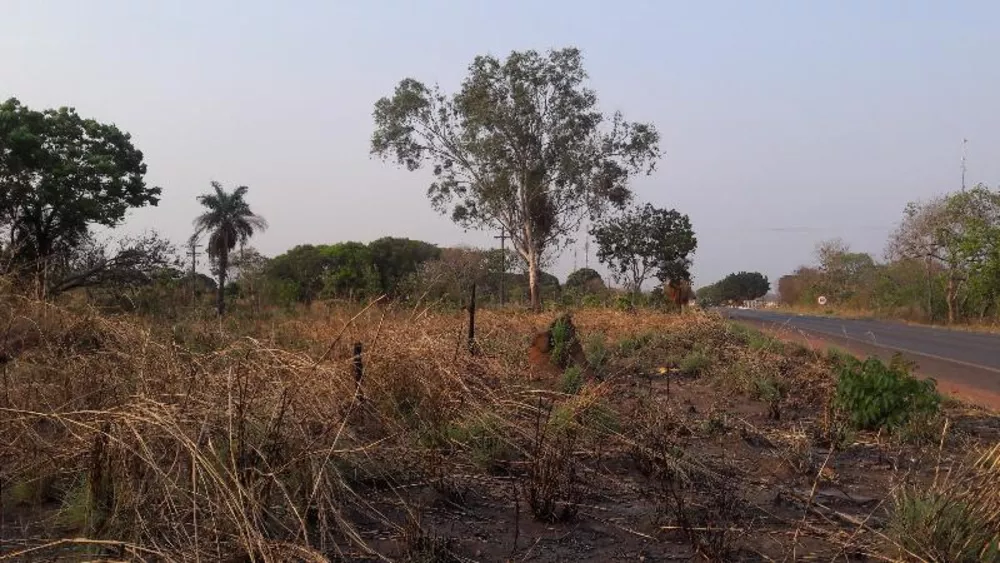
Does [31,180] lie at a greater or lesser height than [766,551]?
greater

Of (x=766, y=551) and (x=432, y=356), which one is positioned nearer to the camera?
(x=766, y=551)

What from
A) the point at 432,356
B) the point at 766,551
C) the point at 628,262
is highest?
the point at 628,262

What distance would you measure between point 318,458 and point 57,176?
84.8 ft

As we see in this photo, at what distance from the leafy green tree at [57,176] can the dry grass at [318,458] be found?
69.3 feet

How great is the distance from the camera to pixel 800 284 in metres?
Answer: 61.8

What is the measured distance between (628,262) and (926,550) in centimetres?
3262

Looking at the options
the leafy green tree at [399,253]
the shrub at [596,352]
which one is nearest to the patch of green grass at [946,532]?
the shrub at [596,352]

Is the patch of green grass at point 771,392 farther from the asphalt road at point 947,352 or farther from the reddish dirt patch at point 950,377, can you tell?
the asphalt road at point 947,352

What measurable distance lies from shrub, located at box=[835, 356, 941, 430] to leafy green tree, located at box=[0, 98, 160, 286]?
73.1 feet

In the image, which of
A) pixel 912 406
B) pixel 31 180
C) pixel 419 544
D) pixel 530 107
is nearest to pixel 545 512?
pixel 419 544

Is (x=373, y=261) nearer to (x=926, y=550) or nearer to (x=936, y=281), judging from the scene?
(x=936, y=281)

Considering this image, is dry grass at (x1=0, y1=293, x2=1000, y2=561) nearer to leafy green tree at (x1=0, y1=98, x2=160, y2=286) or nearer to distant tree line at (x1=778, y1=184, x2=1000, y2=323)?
leafy green tree at (x1=0, y1=98, x2=160, y2=286)

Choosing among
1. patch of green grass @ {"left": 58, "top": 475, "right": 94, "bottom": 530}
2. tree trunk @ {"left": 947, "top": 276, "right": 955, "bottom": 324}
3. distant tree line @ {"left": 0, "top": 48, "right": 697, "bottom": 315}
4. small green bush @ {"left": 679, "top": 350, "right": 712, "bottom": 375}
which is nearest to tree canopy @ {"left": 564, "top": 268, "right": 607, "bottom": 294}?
distant tree line @ {"left": 0, "top": 48, "right": 697, "bottom": 315}

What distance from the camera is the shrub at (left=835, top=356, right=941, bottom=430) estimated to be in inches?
253
